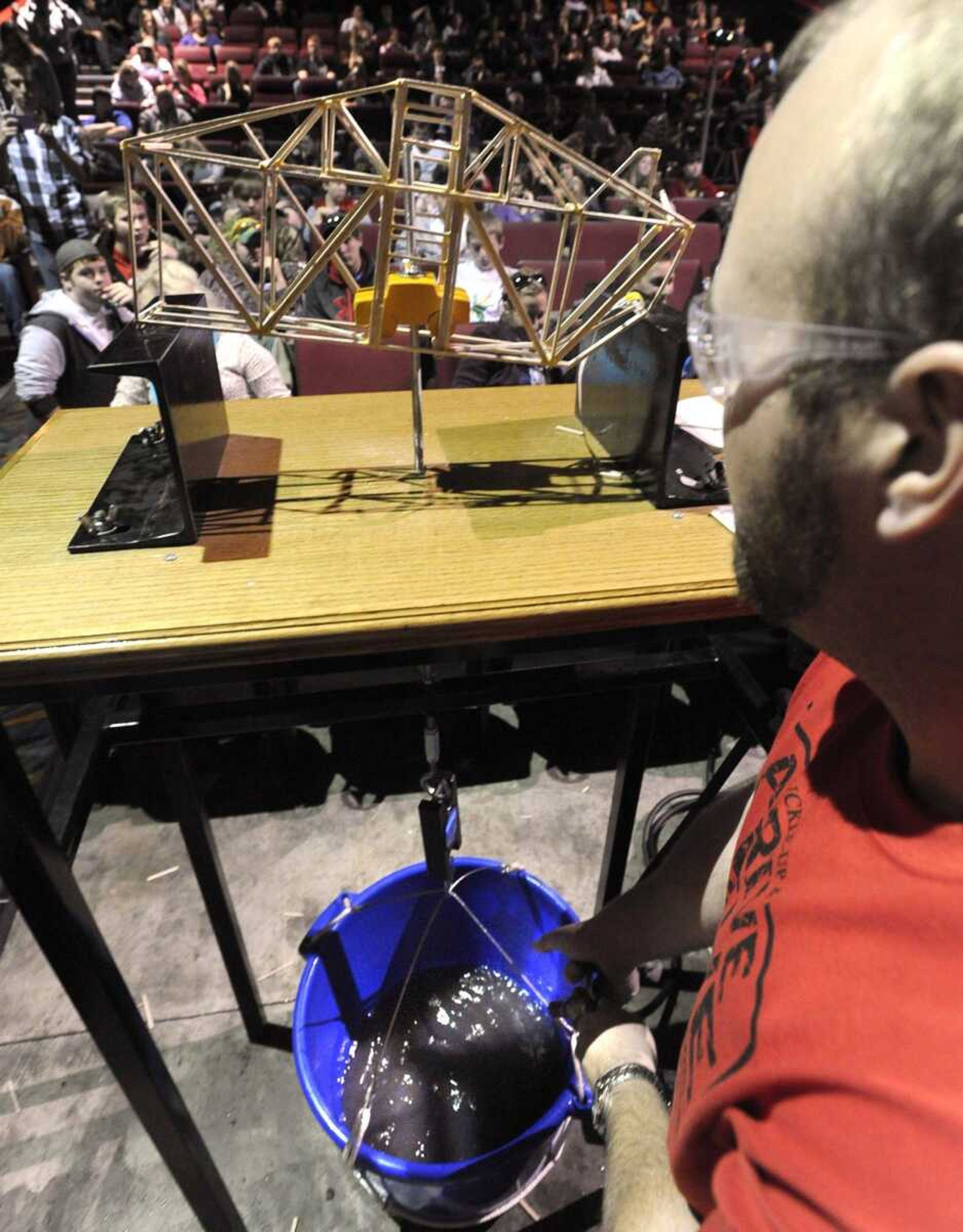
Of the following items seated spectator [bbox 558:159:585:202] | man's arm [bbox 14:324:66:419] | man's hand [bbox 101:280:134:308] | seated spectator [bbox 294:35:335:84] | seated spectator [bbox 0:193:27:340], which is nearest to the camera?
seated spectator [bbox 558:159:585:202]

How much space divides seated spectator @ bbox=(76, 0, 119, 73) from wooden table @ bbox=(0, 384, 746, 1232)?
946 centimetres

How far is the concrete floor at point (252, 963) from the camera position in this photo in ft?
3.77

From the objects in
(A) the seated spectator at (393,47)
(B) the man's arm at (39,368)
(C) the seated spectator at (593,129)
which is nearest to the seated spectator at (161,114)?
(A) the seated spectator at (393,47)

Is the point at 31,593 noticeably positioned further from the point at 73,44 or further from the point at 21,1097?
the point at 73,44

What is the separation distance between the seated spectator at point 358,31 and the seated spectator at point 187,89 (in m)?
1.60

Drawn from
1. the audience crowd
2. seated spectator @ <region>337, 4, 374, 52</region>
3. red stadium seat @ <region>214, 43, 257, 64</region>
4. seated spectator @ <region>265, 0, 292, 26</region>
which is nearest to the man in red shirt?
the audience crowd

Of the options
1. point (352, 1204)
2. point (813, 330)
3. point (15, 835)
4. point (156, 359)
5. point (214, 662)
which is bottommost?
point (352, 1204)

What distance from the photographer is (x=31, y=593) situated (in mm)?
583

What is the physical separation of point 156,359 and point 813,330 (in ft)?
1.70

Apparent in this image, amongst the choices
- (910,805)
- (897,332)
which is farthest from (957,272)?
(910,805)

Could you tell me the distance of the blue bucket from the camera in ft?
3.31

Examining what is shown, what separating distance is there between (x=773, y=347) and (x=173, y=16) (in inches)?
422

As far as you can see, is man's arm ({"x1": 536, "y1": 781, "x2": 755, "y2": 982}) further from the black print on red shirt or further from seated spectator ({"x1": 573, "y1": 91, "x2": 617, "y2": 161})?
seated spectator ({"x1": 573, "y1": 91, "x2": 617, "y2": 161})

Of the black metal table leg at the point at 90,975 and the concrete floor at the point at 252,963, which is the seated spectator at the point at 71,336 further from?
the black metal table leg at the point at 90,975
